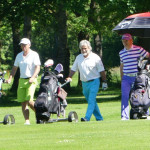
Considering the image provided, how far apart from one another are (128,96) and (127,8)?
14149mm

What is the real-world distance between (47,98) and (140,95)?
6.70ft

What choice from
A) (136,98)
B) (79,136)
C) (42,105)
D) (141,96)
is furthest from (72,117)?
(79,136)

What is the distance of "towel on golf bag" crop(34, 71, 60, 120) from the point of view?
15523 mm

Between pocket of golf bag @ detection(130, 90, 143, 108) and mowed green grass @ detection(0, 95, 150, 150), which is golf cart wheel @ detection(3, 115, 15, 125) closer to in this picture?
mowed green grass @ detection(0, 95, 150, 150)

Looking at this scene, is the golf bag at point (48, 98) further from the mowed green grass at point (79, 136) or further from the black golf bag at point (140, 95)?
the black golf bag at point (140, 95)

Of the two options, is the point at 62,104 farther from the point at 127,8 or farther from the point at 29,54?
the point at 127,8

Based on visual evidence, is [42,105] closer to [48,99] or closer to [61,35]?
[48,99]

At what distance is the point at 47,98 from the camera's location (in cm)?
1562

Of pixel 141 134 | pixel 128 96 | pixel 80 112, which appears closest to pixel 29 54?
pixel 128 96

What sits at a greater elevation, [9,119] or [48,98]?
[48,98]

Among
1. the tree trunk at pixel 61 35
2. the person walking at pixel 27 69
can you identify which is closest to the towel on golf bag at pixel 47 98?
the person walking at pixel 27 69

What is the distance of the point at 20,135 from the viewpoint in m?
12.4

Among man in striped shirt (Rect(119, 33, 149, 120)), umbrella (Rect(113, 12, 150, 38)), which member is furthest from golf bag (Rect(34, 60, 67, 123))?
umbrella (Rect(113, 12, 150, 38))

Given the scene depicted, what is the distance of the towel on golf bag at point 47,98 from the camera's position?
1552 centimetres
